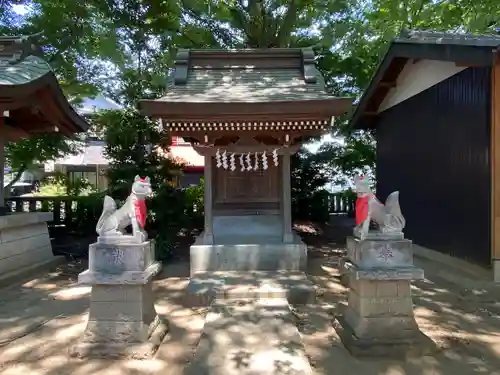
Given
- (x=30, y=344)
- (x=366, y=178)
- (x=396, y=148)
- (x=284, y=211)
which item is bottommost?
(x=30, y=344)

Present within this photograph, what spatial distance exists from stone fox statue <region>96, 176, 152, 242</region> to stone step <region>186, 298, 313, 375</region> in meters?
1.54

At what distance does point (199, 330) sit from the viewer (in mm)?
5828

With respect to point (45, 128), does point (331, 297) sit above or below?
below

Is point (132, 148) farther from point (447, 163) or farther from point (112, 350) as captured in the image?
point (447, 163)

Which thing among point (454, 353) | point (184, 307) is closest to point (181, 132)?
point (184, 307)

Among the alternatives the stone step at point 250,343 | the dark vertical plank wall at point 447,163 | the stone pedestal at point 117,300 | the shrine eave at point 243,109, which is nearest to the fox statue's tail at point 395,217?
the stone step at point 250,343

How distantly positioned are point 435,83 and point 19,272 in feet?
32.7

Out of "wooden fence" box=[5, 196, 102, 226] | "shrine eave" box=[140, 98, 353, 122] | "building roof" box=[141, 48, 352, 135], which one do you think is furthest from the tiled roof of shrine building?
"wooden fence" box=[5, 196, 102, 226]

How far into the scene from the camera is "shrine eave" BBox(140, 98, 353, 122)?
7.84 m

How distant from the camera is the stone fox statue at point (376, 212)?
498 centimetres

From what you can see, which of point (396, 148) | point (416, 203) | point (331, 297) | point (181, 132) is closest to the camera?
point (331, 297)

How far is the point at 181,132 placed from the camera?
28.0ft

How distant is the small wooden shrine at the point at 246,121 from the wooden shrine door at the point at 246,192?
0.02 metres

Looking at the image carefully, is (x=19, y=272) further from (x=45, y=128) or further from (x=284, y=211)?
(x=284, y=211)
